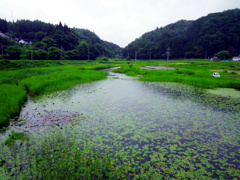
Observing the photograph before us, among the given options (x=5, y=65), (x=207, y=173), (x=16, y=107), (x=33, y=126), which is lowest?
(x=207, y=173)

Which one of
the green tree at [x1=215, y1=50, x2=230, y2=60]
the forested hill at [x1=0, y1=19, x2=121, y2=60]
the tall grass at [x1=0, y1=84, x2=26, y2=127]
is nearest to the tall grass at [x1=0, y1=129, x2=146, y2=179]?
the tall grass at [x1=0, y1=84, x2=26, y2=127]

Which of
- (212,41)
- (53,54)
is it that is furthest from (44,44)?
(212,41)

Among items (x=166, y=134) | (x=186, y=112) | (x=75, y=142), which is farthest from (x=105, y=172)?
(x=186, y=112)

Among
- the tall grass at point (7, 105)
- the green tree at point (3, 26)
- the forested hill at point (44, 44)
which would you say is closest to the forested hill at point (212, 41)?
the forested hill at point (44, 44)

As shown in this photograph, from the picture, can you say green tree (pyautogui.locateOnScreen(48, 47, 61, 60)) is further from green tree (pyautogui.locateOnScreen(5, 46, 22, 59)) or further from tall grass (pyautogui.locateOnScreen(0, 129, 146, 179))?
tall grass (pyautogui.locateOnScreen(0, 129, 146, 179))

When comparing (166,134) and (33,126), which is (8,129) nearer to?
(33,126)

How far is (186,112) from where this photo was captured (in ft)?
38.0

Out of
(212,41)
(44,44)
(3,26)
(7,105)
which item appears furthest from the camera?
(3,26)

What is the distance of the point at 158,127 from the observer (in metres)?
9.06

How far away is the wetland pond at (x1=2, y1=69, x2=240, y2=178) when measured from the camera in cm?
600

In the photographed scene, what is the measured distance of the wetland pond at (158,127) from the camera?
6.00m

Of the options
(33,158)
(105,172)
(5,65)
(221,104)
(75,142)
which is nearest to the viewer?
(105,172)

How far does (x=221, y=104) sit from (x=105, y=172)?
522 inches

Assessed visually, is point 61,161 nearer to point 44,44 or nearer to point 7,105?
point 7,105
